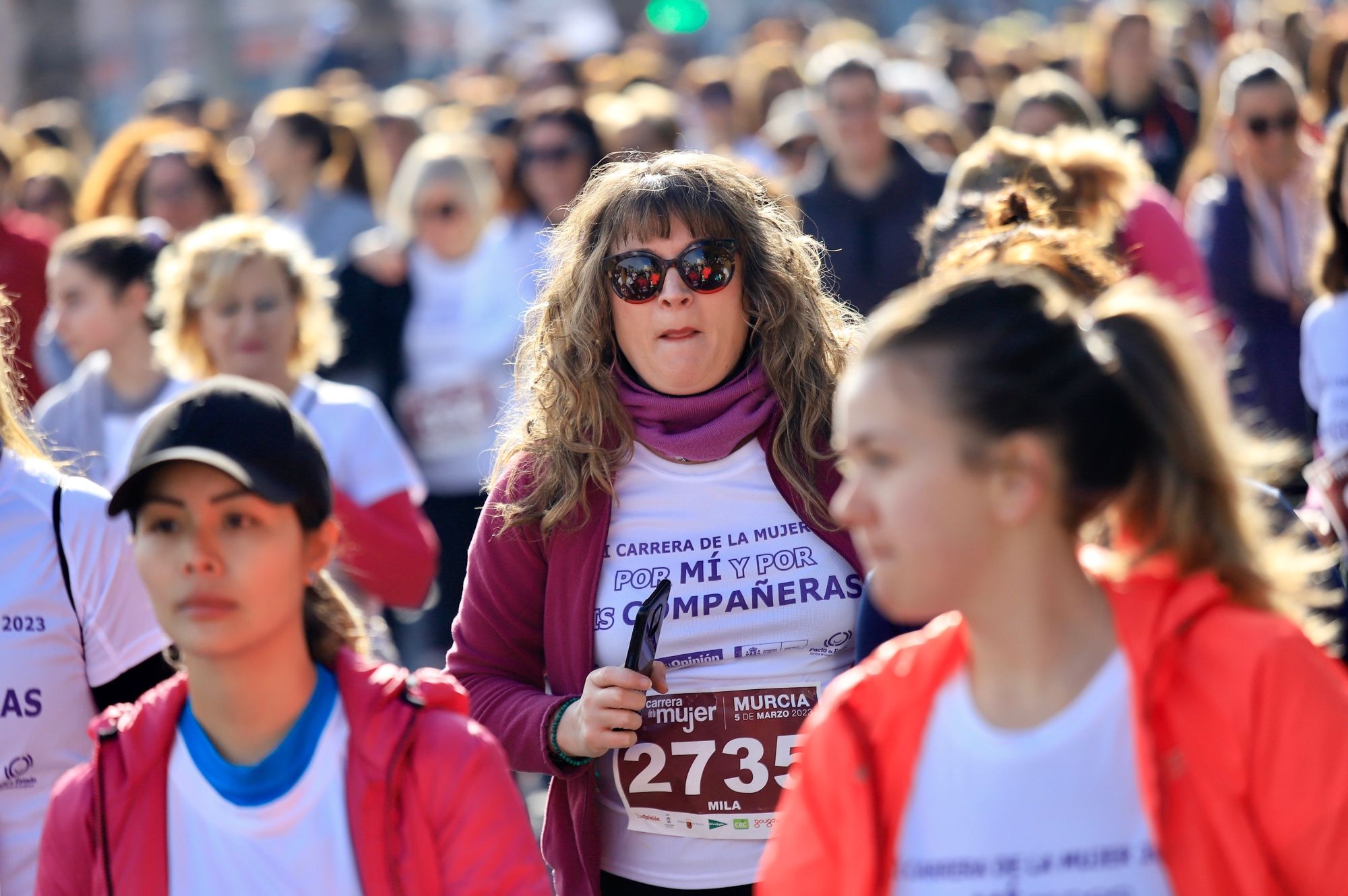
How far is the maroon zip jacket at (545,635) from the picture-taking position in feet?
9.79

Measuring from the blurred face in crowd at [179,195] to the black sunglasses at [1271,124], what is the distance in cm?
458

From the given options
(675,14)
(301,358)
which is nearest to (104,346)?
(301,358)

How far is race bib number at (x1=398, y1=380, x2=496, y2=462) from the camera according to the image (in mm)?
6875

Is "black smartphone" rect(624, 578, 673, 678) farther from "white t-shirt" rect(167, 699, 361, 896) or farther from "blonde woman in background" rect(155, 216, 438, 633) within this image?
"blonde woman in background" rect(155, 216, 438, 633)

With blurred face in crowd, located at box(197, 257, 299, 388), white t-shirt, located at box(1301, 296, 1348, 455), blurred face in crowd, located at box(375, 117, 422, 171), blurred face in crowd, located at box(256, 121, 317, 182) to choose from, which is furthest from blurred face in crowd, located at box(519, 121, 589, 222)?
white t-shirt, located at box(1301, 296, 1348, 455)

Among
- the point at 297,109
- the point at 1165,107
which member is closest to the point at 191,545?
the point at 297,109

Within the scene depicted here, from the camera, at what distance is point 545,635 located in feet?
10.1

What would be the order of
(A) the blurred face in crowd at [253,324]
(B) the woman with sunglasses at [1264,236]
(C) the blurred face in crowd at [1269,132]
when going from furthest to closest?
(C) the blurred face in crowd at [1269,132] < (B) the woman with sunglasses at [1264,236] < (A) the blurred face in crowd at [253,324]

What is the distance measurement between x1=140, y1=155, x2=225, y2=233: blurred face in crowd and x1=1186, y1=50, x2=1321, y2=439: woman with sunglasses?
4.39 m

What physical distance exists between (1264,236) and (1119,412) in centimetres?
476

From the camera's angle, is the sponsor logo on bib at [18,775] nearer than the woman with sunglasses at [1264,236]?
Yes

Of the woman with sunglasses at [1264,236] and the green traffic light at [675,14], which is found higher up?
the green traffic light at [675,14]

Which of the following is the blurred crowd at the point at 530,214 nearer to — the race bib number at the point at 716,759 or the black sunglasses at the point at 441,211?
the black sunglasses at the point at 441,211

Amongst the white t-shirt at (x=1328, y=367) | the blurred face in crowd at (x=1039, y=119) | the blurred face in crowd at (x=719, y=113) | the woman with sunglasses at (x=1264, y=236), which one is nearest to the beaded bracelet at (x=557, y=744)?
the white t-shirt at (x=1328, y=367)
